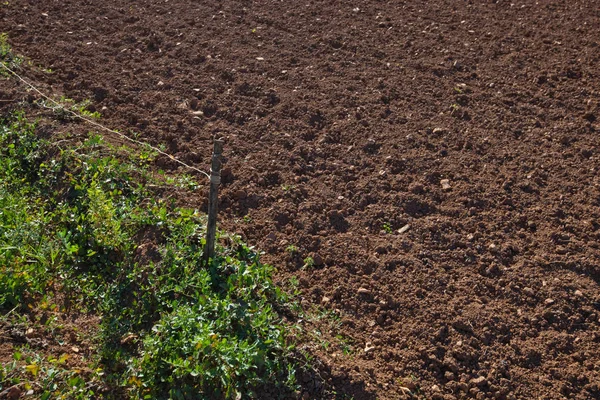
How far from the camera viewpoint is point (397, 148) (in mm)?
4754

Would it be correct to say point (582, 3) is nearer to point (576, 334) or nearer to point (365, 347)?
point (576, 334)

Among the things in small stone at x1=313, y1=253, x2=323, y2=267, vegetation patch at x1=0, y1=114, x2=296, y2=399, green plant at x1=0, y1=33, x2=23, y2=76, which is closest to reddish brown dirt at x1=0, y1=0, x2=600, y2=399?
small stone at x1=313, y1=253, x2=323, y2=267

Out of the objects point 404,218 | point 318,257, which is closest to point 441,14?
point 404,218

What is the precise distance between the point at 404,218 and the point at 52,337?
2268 mm

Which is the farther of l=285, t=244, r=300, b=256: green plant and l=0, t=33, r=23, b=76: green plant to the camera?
l=0, t=33, r=23, b=76: green plant

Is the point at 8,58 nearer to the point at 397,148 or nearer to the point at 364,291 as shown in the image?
A: the point at 397,148

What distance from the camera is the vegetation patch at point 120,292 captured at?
9.77 ft

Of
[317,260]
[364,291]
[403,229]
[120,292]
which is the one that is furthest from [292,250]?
[120,292]

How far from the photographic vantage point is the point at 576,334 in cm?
347

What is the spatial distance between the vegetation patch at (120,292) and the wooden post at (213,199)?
86mm

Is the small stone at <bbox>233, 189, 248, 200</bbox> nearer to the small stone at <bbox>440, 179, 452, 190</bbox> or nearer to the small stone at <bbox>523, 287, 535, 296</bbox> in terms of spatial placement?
the small stone at <bbox>440, 179, 452, 190</bbox>

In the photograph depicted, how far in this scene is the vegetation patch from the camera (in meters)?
2.98

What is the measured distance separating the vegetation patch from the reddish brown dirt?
35 centimetres

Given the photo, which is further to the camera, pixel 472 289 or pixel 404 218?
pixel 404 218
